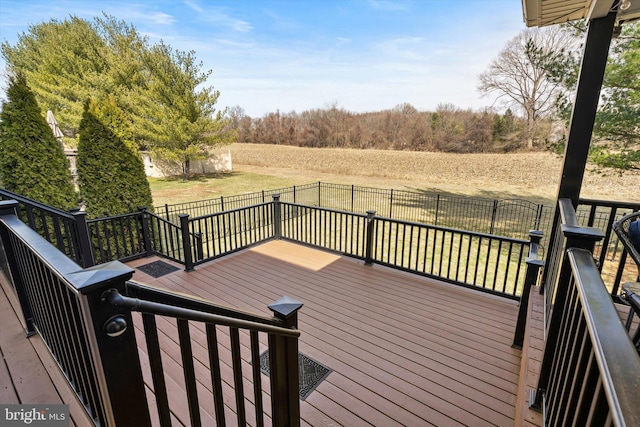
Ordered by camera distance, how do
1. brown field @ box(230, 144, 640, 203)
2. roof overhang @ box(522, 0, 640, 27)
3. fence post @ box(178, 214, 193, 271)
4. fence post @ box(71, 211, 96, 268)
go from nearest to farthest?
1. roof overhang @ box(522, 0, 640, 27)
2. fence post @ box(71, 211, 96, 268)
3. fence post @ box(178, 214, 193, 271)
4. brown field @ box(230, 144, 640, 203)

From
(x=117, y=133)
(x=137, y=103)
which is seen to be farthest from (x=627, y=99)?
(x=137, y=103)

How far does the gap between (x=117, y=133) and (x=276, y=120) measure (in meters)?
25.0

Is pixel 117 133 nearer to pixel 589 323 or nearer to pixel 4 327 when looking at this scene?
pixel 4 327

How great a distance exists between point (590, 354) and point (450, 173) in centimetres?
1699

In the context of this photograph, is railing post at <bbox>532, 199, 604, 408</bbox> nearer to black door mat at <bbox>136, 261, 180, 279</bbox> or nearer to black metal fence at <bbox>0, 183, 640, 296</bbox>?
black metal fence at <bbox>0, 183, 640, 296</bbox>

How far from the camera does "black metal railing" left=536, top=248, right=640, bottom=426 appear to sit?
0.56 m

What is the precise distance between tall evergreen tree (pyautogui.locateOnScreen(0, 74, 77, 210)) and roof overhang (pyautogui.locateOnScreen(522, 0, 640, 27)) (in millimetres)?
6740

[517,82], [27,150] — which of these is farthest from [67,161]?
[517,82]

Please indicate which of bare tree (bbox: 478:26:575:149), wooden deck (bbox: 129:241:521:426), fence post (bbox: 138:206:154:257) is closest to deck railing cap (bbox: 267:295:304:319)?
wooden deck (bbox: 129:241:521:426)

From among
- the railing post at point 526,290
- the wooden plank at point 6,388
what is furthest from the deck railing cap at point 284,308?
the railing post at point 526,290

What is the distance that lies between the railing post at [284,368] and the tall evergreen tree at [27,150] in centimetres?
568

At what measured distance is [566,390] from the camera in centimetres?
110

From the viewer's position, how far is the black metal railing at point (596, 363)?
1.83ft

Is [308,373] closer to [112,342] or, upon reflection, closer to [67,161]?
[112,342]
